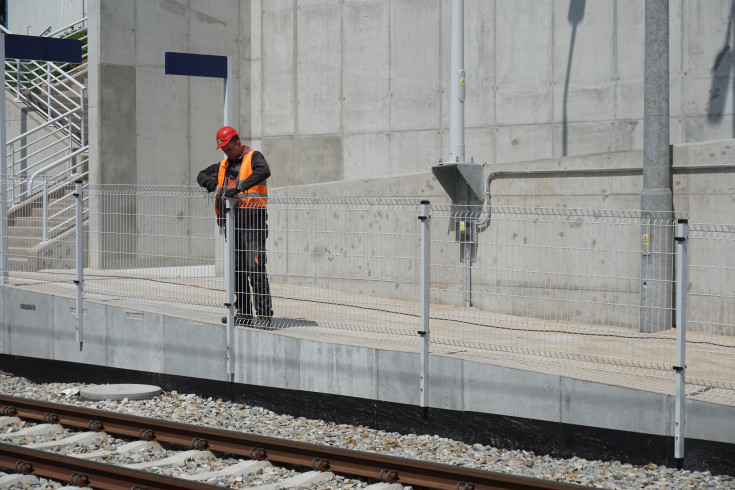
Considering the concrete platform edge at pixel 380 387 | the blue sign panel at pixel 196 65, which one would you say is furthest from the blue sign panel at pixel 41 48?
the concrete platform edge at pixel 380 387

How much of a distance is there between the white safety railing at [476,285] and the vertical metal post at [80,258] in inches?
12.0

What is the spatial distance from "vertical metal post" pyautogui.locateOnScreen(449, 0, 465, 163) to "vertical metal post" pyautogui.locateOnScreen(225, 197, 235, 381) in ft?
13.6

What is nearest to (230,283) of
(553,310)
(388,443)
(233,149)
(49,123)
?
(233,149)

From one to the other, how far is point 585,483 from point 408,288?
9.28ft

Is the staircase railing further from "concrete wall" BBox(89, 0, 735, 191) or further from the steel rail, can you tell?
the steel rail

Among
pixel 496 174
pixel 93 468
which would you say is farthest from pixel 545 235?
pixel 93 468

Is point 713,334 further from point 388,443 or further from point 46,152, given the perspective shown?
point 46,152

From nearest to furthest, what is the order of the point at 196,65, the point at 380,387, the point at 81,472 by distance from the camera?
the point at 81,472
the point at 380,387
the point at 196,65

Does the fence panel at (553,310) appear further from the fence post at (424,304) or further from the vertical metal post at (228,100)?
the vertical metal post at (228,100)

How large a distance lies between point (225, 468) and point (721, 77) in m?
9.79

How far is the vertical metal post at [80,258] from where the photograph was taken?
11.1m

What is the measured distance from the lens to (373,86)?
1739 centimetres

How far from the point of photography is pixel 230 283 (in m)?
9.99

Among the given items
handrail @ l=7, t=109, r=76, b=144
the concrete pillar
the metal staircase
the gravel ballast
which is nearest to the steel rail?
the gravel ballast
